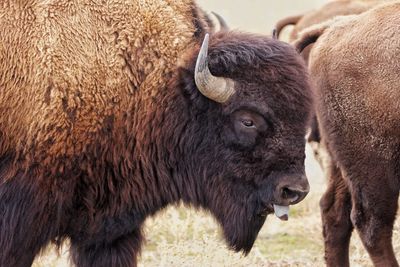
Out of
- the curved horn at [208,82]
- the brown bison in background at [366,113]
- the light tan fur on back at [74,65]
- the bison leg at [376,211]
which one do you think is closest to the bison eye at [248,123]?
the curved horn at [208,82]

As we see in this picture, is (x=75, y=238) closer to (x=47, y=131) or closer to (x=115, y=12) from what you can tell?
(x=47, y=131)

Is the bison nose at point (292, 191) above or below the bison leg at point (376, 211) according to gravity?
above

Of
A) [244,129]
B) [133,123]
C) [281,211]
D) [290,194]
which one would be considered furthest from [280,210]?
[133,123]

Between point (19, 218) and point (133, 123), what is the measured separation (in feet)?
2.55

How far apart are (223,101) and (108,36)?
0.70 metres

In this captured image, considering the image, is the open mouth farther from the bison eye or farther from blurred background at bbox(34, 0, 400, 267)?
blurred background at bbox(34, 0, 400, 267)

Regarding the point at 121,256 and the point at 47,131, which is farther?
the point at 121,256

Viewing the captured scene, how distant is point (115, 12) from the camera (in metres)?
5.58

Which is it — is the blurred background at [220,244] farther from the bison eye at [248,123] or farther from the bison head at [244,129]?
the bison eye at [248,123]

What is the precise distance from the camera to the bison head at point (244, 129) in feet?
17.4

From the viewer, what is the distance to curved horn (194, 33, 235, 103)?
17.4ft

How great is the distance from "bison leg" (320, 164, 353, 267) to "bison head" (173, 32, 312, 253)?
68.4 inches

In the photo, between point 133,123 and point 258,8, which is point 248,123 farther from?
point 258,8

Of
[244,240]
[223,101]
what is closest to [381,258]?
[244,240]
